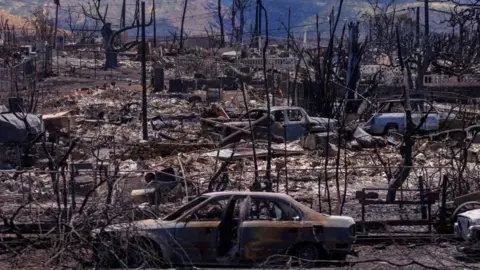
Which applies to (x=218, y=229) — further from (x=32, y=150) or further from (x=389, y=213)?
(x=32, y=150)

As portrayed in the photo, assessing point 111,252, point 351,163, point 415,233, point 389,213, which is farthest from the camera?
point 351,163

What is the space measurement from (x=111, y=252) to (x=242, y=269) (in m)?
1.91

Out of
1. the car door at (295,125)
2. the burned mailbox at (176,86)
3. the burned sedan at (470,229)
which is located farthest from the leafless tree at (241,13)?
the burned sedan at (470,229)

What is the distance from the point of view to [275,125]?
94.6 feet

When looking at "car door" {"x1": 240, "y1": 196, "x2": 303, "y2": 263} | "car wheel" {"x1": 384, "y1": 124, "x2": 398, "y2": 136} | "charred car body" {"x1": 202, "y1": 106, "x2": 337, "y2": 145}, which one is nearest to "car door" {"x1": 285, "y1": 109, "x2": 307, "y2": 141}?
"charred car body" {"x1": 202, "y1": 106, "x2": 337, "y2": 145}

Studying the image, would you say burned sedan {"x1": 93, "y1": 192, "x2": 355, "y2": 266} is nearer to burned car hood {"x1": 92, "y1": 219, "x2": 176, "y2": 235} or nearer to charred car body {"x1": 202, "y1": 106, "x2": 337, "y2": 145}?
burned car hood {"x1": 92, "y1": 219, "x2": 176, "y2": 235}

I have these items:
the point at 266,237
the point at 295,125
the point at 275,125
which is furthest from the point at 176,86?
the point at 266,237

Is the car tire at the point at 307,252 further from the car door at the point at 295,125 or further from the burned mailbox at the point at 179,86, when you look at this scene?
the burned mailbox at the point at 179,86

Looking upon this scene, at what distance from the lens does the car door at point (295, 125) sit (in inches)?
1161

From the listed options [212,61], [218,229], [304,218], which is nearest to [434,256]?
[304,218]

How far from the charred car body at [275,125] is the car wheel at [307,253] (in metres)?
13.5

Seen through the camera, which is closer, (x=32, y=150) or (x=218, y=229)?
(x=218, y=229)

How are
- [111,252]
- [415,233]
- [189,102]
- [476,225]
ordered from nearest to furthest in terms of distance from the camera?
[111,252] → [476,225] → [415,233] → [189,102]

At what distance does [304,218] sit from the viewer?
1419cm
